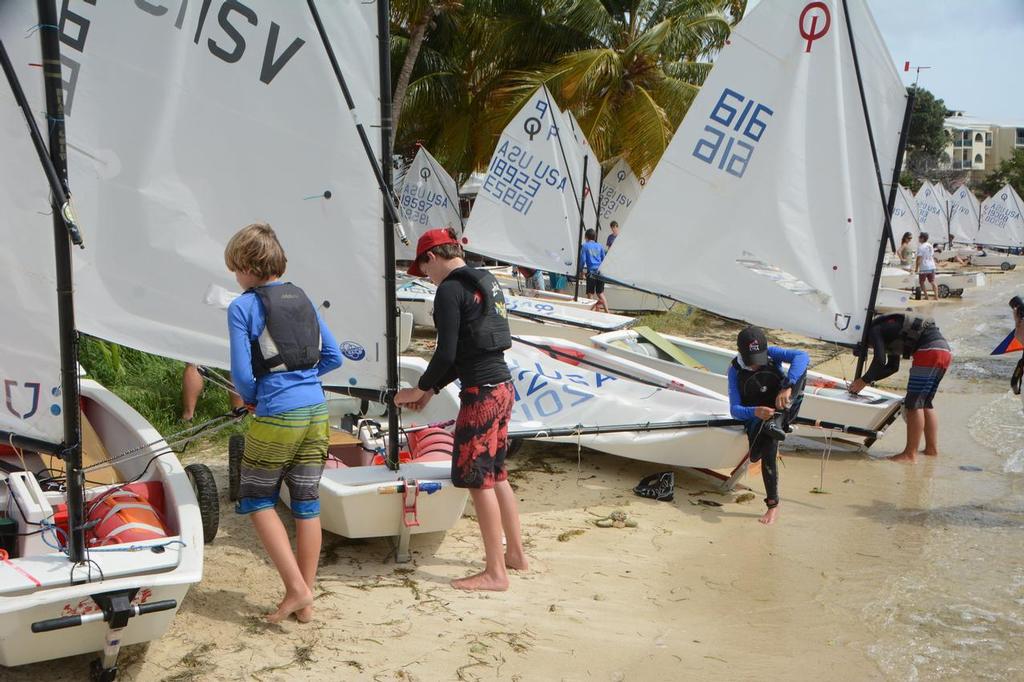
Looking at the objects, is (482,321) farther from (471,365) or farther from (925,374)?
(925,374)

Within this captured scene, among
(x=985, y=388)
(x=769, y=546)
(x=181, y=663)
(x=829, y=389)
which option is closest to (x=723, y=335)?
(x=985, y=388)

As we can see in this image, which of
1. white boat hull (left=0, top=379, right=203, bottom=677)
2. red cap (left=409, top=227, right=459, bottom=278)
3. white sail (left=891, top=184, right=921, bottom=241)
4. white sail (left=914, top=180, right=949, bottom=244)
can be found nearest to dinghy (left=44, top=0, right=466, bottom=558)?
red cap (left=409, top=227, right=459, bottom=278)

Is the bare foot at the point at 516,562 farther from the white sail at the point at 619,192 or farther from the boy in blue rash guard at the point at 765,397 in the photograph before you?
the white sail at the point at 619,192

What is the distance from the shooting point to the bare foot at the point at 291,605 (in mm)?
3775

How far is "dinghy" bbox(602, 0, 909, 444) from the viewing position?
22.1 ft

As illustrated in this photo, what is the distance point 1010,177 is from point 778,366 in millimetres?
55742

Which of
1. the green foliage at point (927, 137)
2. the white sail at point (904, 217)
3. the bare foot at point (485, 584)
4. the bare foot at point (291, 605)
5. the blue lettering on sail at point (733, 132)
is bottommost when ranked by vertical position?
the bare foot at point (485, 584)

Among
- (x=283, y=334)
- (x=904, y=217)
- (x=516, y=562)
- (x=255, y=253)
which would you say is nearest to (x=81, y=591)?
(x=283, y=334)

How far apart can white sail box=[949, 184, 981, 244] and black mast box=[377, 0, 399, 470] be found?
3856 centimetres

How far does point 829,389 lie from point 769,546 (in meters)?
2.78

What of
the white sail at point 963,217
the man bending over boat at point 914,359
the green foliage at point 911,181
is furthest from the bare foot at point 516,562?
the green foliage at point 911,181

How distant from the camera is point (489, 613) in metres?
4.10

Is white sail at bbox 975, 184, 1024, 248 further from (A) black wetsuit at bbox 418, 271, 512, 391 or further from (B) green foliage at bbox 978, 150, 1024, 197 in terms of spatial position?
(A) black wetsuit at bbox 418, 271, 512, 391

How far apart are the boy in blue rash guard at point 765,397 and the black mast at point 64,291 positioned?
376 cm
